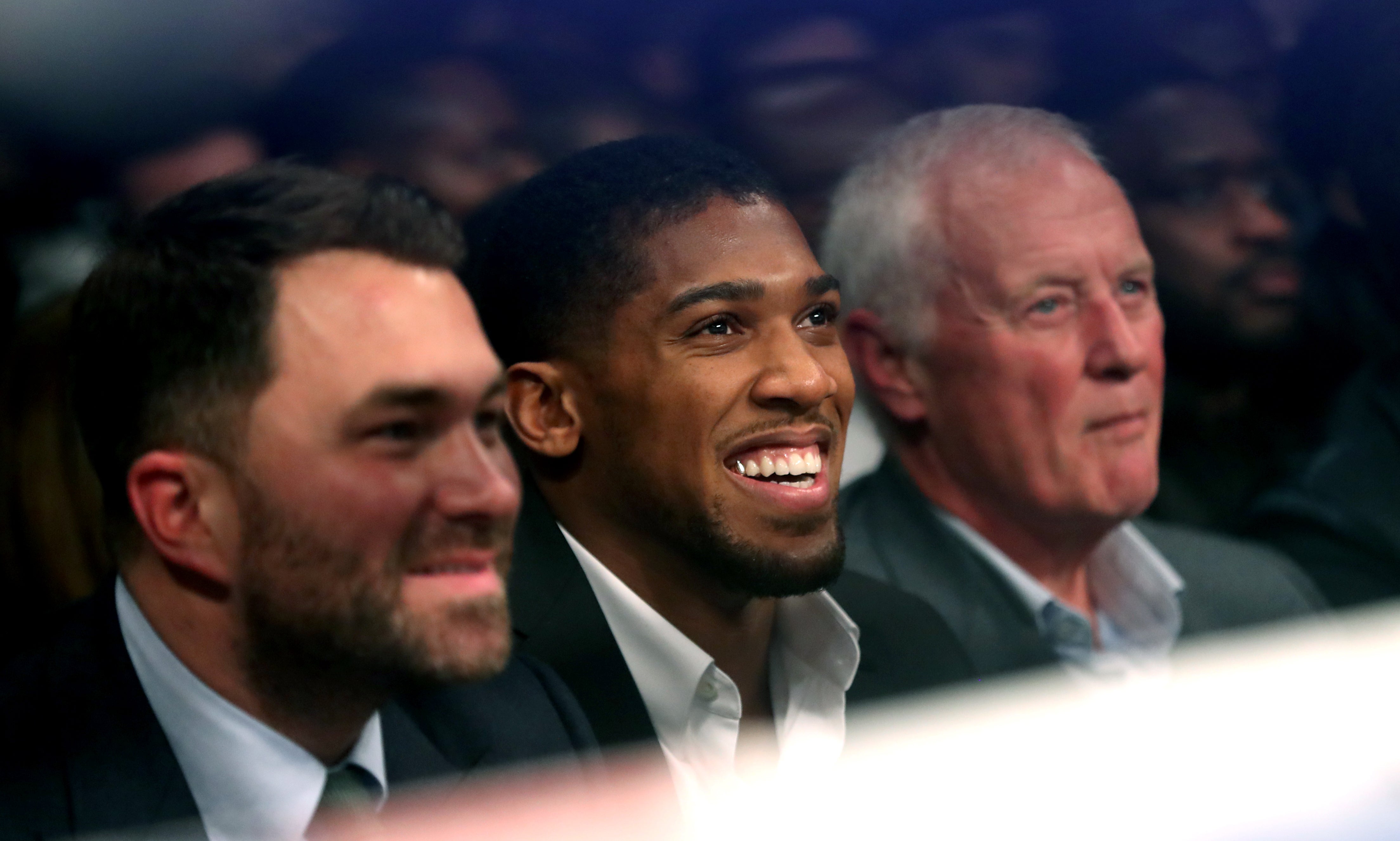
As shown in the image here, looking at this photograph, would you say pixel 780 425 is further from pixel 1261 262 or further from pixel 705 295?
pixel 1261 262

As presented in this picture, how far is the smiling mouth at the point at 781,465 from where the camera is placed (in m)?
1.77

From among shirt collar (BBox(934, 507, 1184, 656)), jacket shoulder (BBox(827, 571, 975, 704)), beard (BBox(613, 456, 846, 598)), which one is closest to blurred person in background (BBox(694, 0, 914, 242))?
beard (BBox(613, 456, 846, 598))

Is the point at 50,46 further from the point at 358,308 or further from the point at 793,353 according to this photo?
the point at 793,353

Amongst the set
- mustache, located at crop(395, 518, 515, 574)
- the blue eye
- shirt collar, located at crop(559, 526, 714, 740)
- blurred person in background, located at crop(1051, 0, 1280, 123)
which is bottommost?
shirt collar, located at crop(559, 526, 714, 740)

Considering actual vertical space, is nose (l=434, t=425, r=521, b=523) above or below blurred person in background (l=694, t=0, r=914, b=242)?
below

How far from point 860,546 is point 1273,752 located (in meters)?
0.84

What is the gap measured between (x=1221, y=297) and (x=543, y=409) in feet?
3.95

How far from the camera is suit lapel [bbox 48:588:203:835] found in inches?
55.1

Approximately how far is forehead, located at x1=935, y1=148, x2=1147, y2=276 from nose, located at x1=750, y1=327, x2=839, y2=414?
40 centimetres

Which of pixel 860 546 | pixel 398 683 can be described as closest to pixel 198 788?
pixel 398 683

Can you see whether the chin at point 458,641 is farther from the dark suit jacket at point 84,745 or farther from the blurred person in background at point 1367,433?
the blurred person in background at point 1367,433

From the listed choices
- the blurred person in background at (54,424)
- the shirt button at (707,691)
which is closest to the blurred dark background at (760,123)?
the blurred person in background at (54,424)

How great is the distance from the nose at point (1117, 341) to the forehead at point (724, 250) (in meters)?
0.56

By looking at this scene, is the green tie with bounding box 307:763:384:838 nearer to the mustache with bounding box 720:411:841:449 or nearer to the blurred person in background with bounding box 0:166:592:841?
the blurred person in background with bounding box 0:166:592:841
